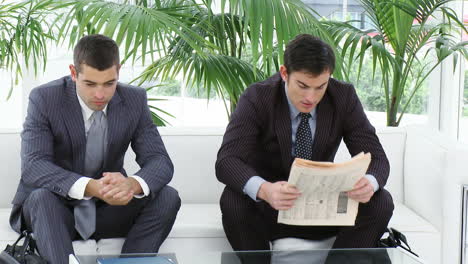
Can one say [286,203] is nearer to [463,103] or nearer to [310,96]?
[310,96]

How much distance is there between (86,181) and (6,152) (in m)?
0.67

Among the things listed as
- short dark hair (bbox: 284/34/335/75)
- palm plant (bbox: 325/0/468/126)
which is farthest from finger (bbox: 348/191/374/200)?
palm plant (bbox: 325/0/468/126)

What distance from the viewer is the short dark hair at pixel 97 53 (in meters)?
2.86

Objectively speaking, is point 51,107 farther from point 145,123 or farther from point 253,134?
point 253,134

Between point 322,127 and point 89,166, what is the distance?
86 centimetres

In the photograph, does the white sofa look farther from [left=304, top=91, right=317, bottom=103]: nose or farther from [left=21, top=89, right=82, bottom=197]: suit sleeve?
[left=304, top=91, right=317, bottom=103]: nose

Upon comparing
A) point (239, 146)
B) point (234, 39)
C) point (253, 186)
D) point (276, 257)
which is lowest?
point (276, 257)

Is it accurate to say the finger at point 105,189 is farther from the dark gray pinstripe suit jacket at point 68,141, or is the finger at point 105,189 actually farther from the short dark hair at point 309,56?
the short dark hair at point 309,56

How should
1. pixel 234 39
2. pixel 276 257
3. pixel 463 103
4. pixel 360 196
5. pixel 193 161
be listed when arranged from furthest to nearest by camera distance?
pixel 463 103
pixel 234 39
pixel 193 161
pixel 360 196
pixel 276 257

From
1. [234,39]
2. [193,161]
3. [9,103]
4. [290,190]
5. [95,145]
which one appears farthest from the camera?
[9,103]

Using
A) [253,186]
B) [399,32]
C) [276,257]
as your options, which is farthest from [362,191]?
[399,32]

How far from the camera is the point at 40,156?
295 cm

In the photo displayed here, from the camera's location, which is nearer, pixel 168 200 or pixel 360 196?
pixel 360 196

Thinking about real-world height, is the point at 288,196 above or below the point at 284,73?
below
